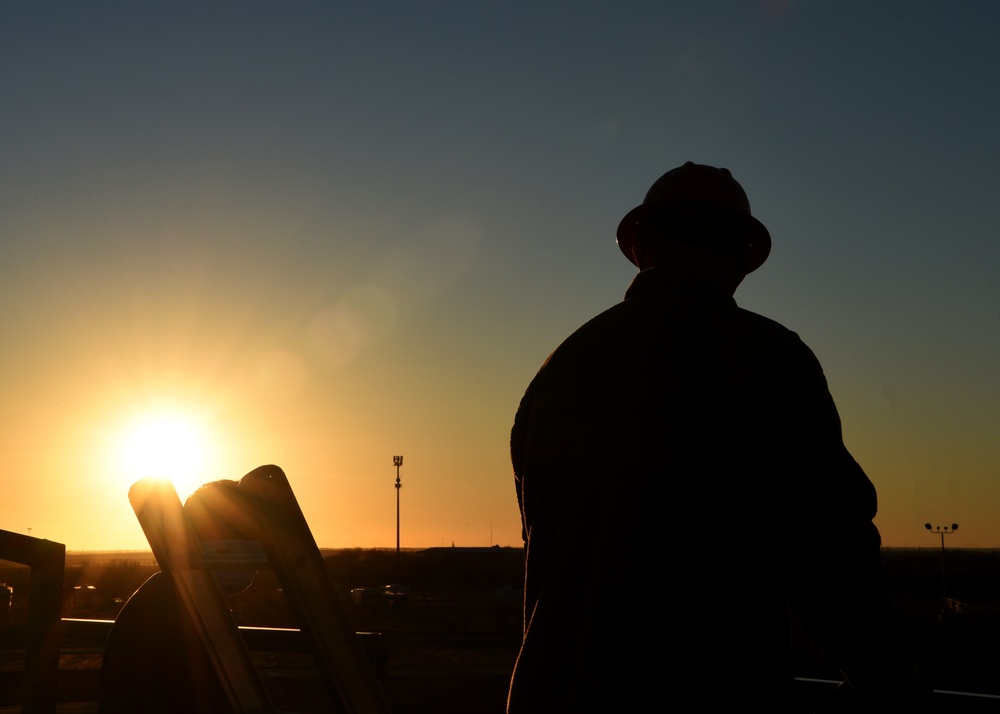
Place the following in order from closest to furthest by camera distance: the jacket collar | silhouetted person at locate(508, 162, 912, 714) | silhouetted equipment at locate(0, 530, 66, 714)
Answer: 1. silhouetted person at locate(508, 162, 912, 714)
2. the jacket collar
3. silhouetted equipment at locate(0, 530, 66, 714)

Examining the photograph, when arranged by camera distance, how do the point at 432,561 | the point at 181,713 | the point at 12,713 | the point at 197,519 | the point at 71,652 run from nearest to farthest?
the point at 197,519 → the point at 181,713 → the point at 12,713 → the point at 71,652 → the point at 432,561

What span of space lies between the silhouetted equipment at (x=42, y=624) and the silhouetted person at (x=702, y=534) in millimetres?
1448

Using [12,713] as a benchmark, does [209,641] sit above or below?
above

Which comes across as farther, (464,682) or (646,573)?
(464,682)

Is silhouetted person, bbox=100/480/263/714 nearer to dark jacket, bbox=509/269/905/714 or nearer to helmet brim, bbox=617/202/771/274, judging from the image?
dark jacket, bbox=509/269/905/714

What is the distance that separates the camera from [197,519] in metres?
2.19

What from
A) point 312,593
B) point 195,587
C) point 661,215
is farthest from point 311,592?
Result: point 661,215

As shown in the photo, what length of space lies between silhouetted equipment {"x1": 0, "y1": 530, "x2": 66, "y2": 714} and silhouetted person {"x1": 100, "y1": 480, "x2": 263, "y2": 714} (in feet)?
0.55

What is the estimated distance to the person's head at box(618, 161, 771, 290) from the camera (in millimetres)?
2344

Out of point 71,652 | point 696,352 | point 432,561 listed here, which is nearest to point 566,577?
point 696,352

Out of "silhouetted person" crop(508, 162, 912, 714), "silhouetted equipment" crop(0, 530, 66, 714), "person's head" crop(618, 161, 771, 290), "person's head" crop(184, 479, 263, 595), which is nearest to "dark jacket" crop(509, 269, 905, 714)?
"silhouetted person" crop(508, 162, 912, 714)

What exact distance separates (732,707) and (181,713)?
56.6 inches

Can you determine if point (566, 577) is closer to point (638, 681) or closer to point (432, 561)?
point (638, 681)

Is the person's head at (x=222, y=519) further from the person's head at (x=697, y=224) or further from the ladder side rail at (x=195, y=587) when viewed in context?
the person's head at (x=697, y=224)
